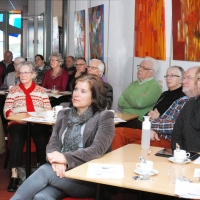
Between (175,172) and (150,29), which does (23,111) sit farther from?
(175,172)

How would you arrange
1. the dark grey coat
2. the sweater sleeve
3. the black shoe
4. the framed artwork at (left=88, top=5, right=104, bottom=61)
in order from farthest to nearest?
the framed artwork at (left=88, top=5, right=104, bottom=61)
the sweater sleeve
the black shoe
the dark grey coat

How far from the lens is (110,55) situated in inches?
317

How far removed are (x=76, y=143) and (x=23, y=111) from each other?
2.14 meters

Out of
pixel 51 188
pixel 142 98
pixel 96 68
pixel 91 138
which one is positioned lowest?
pixel 51 188

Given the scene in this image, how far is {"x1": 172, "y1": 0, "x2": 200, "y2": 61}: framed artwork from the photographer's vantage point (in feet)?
17.7

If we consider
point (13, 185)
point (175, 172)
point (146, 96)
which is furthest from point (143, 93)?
point (175, 172)

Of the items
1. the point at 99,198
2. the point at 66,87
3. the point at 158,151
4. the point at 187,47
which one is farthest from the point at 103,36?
the point at 99,198

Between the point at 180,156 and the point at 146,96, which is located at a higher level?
the point at 146,96

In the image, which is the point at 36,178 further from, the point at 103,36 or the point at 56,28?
the point at 56,28

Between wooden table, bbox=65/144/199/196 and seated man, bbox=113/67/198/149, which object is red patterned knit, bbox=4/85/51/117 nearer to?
seated man, bbox=113/67/198/149

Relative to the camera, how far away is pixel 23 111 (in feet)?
17.7

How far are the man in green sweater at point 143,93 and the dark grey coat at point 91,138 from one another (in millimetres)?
2288

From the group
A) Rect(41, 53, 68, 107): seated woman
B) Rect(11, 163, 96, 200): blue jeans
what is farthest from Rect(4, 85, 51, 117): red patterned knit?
Rect(41, 53, 68, 107): seated woman

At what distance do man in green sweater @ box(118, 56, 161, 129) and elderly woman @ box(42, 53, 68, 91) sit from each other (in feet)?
7.62
